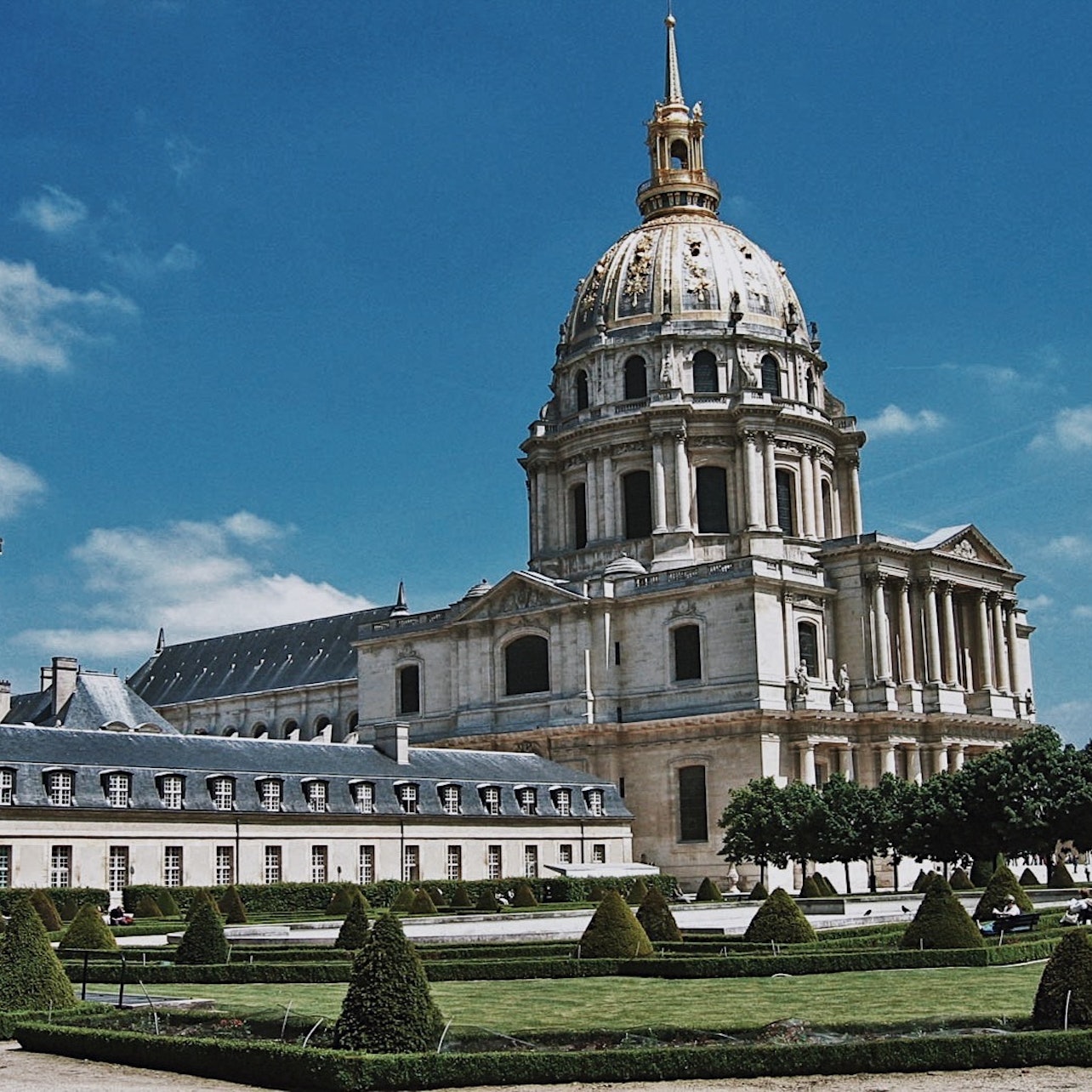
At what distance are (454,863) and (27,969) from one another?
36429mm

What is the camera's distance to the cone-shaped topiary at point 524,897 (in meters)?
46.7

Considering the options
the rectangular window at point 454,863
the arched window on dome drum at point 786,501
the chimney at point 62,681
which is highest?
the arched window on dome drum at point 786,501

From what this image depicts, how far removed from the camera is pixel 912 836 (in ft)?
164

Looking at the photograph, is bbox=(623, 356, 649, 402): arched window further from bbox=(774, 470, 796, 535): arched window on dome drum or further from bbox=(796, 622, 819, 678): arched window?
bbox=(796, 622, 819, 678): arched window

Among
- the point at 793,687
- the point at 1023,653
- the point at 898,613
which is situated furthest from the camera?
the point at 1023,653

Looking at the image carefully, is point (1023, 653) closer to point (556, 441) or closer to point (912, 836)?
point (556, 441)

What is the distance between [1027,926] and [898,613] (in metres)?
40.5

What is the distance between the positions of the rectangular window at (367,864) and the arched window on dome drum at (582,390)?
32682mm

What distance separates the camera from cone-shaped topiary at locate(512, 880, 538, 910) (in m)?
46.7

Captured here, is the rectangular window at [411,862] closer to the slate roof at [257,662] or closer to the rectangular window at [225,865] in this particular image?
the rectangular window at [225,865]

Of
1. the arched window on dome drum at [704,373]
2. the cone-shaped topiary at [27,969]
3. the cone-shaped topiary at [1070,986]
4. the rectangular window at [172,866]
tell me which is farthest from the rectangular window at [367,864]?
the cone-shaped topiary at [1070,986]

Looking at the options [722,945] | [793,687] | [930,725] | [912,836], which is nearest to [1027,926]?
[722,945]

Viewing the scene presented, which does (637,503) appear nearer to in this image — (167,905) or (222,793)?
(222,793)

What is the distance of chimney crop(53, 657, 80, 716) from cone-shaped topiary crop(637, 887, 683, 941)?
1528 inches
